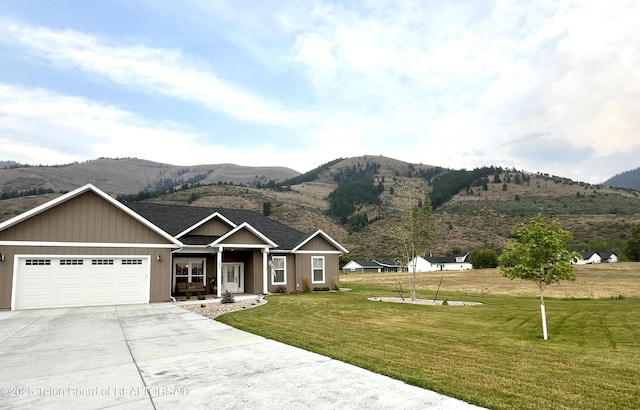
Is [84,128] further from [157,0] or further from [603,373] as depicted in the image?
[603,373]

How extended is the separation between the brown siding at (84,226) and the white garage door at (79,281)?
0.95 metres

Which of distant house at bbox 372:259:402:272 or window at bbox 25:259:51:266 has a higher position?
window at bbox 25:259:51:266

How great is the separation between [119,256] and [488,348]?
17.6 metres

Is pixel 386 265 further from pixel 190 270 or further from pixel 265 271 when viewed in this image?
pixel 190 270

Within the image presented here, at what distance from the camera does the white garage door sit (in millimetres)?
16859

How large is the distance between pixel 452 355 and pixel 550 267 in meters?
4.81

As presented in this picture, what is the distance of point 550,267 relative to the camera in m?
10.2

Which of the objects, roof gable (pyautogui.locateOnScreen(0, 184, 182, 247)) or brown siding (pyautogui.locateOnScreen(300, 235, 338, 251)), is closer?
roof gable (pyautogui.locateOnScreen(0, 184, 182, 247))

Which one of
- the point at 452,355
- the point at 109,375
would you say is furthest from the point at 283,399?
the point at 452,355

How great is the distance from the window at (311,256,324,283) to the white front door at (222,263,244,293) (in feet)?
16.6

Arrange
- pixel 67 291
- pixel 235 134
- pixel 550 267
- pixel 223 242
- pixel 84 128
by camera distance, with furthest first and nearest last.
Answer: pixel 235 134, pixel 84 128, pixel 223 242, pixel 67 291, pixel 550 267

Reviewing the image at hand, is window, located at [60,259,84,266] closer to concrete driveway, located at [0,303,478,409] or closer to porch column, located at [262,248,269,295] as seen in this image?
concrete driveway, located at [0,303,478,409]

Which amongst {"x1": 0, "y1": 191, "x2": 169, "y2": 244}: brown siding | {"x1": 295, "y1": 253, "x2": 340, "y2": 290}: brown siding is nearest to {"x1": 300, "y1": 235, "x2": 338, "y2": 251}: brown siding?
{"x1": 295, "y1": 253, "x2": 340, "y2": 290}: brown siding

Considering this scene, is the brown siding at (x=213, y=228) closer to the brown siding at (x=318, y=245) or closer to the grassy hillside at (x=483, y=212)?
the brown siding at (x=318, y=245)
